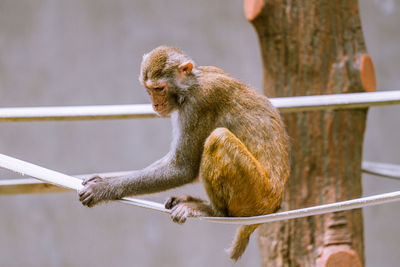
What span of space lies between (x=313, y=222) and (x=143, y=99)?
3834mm

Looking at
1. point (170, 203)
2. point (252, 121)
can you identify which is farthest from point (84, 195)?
point (252, 121)

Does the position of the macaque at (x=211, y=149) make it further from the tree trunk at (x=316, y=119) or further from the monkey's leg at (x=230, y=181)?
the tree trunk at (x=316, y=119)

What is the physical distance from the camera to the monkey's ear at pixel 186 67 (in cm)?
308

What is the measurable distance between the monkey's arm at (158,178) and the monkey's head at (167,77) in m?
0.30

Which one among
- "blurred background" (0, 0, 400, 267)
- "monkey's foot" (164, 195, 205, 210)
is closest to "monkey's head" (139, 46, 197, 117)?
"monkey's foot" (164, 195, 205, 210)

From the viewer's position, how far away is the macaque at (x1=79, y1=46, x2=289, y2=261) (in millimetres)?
2852

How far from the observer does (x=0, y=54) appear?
6.88m

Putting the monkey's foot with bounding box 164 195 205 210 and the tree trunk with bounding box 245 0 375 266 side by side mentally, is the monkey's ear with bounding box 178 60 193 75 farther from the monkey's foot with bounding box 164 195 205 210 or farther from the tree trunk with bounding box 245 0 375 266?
the tree trunk with bounding box 245 0 375 266

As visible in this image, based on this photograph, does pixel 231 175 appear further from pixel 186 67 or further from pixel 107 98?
pixel 107 98

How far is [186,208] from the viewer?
297 centimetres

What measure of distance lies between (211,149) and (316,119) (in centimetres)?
164

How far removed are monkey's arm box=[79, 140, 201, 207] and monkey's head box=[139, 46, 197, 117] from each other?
296 millimetres

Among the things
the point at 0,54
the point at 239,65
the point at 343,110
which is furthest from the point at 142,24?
the point at 343,110

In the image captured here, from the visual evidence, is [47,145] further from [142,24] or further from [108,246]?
[142,24]
